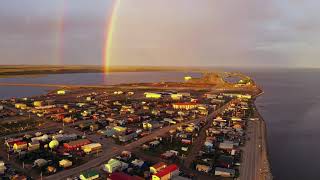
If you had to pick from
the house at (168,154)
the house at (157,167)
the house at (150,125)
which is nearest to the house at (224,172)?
the house at (157,167)

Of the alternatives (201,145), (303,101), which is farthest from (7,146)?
(303,101)

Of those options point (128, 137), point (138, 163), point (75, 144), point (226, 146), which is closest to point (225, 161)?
point (226, 146)

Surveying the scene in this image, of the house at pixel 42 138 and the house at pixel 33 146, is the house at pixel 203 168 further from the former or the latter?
the house at pixel 42 138

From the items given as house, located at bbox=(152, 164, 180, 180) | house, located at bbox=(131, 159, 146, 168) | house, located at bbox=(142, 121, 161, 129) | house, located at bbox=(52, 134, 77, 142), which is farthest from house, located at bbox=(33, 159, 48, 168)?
house, located at bbox=(142, 121, 161, 129)

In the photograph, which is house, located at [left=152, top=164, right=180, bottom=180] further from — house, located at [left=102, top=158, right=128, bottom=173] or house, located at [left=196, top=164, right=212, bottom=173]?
house, located at [left=102, top=158, right=128, bottom=173]

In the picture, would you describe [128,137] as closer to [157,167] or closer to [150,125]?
[150,125]
